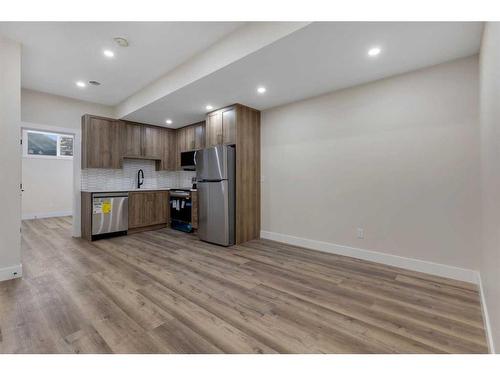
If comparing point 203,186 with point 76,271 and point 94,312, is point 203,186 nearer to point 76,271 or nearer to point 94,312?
point 76,271

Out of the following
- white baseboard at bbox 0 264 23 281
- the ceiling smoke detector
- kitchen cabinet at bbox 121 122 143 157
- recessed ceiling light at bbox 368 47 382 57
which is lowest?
white baseboard at bbox 0 264 23 281

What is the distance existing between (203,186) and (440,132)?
3.48m

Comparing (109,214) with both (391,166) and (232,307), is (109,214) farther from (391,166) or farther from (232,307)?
(391,166)

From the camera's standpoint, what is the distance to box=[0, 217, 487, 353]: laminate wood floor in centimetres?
154

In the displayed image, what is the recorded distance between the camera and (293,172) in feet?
12.8

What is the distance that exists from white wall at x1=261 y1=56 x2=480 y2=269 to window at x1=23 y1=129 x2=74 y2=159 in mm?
6554

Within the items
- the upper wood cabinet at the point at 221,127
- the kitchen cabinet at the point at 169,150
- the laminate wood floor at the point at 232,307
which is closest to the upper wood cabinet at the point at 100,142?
the kitchen cabinet at the point at 169,150

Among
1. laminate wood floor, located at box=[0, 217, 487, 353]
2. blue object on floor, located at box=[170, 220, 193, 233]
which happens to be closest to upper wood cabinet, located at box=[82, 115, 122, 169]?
blue object on floor, located at box=[170, 220, 193, 233]

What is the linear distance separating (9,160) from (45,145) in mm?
5776

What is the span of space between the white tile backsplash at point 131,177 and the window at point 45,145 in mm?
2537

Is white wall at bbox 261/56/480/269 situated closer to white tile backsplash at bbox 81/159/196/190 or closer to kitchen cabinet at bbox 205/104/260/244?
kitchen cabinet at bbox 205/104/260/244

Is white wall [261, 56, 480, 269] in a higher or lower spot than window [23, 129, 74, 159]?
lower

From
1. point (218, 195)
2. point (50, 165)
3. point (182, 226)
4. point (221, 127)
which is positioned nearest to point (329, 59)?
point (221, 127)

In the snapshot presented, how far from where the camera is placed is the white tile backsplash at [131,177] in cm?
478
